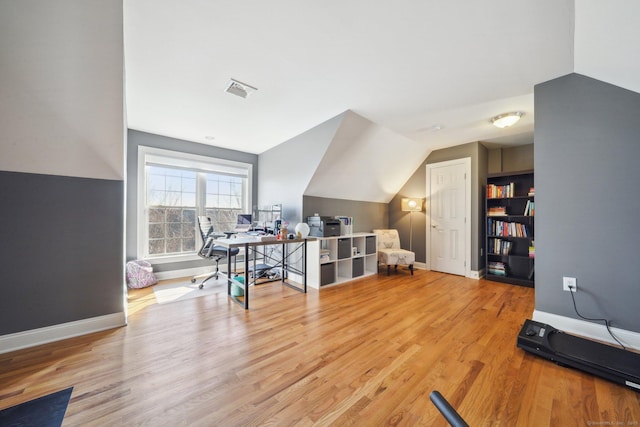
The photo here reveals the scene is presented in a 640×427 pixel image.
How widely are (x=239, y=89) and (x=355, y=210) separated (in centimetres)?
305

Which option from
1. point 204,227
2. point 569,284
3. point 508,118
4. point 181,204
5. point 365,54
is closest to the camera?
point 365,54

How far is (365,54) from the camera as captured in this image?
6.45ft

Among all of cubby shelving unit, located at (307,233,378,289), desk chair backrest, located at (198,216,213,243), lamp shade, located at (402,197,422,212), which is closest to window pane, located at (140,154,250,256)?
desk chair backrest, located at (198,216,213,243)

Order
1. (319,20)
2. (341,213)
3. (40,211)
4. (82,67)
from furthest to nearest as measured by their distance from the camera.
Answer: (341,213) → (40,211) → (82,67) → (319,20)

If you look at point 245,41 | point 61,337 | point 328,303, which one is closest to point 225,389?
point 328,303

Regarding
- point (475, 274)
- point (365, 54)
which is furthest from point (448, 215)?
point (365, 54)

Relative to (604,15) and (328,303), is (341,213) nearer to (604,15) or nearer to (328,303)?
(328,303)

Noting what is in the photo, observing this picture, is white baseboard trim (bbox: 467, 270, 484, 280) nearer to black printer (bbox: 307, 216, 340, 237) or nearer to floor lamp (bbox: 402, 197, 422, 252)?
floor lamp (bbox: 402, 197, 422, 252)

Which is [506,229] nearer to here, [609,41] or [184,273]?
[609,41]

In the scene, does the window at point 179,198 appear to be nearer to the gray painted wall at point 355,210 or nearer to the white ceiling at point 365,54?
the white ceiling at point 365,54

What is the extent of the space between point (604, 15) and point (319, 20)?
1.81m

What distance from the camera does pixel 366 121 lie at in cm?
333

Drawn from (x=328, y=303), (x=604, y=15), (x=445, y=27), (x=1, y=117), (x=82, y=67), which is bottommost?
(x=328, y=303)

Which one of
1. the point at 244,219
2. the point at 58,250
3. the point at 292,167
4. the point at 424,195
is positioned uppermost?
the point at 292,167
